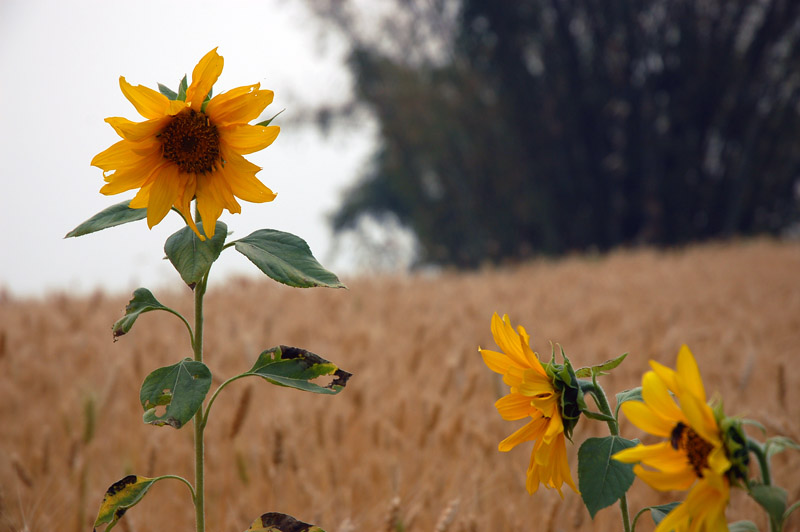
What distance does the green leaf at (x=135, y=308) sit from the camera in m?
0.53

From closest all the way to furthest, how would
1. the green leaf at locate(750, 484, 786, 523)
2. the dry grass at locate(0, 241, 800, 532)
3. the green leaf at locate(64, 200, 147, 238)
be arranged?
the green leaf at locate(750, 484, 786, 523), the green leaf at locate(64, 200, 147, 238), the dry grass at locate(0, 241, 800, 532)

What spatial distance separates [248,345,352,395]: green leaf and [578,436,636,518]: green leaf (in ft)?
0.71

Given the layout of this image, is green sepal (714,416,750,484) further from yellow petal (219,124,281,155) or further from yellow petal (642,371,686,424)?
yellow petal (219,124,281,155)

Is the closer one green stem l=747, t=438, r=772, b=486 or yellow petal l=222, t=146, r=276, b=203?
green stem l=747, t=438, r=772, b=486

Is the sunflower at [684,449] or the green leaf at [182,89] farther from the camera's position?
the green leaf at [182,89]

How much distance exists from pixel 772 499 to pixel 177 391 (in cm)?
44

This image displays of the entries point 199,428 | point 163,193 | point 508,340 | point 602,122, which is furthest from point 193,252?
point 602,122

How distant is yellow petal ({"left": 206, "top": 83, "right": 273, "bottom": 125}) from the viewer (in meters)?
0.51

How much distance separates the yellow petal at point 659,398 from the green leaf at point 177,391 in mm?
341

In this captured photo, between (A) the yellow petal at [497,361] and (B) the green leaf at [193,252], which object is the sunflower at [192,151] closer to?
(B) the green leaf at [193,252]

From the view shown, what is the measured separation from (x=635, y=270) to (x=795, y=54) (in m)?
6.19

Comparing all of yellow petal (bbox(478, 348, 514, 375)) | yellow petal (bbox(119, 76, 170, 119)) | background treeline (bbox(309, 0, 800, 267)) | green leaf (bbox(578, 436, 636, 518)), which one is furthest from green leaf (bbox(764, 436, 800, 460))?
background treeline (bbox(309, 0, 800, 267))

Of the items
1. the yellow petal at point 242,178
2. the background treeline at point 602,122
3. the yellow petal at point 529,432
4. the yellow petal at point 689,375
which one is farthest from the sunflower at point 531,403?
the background treeline at point 602,122

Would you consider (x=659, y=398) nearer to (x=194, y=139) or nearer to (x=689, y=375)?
(x=689, y=375)
